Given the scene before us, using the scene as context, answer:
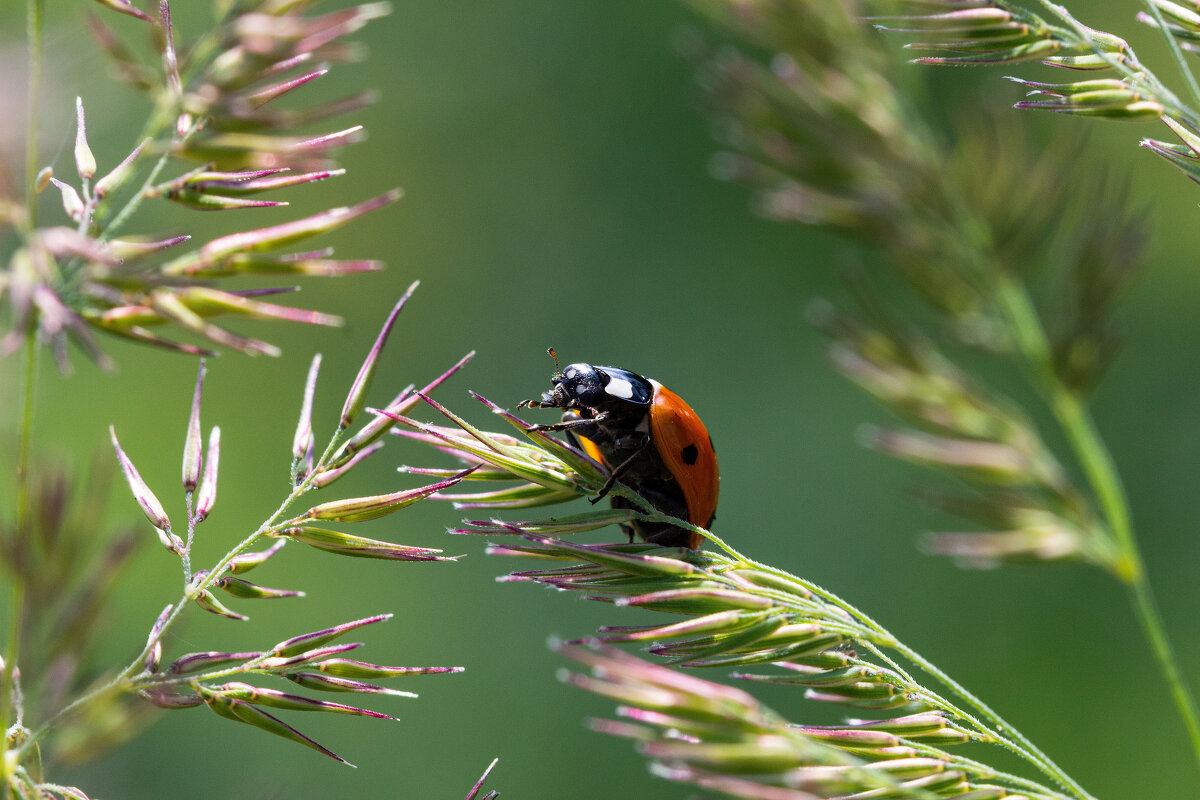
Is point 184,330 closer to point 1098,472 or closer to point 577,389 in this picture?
point 577,389

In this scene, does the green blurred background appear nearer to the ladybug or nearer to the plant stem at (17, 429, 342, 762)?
the ladybug

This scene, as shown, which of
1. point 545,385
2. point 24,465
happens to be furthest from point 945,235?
point 545,385

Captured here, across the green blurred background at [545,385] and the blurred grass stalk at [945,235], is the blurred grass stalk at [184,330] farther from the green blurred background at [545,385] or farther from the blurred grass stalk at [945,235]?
the green blurred background at [545,385]

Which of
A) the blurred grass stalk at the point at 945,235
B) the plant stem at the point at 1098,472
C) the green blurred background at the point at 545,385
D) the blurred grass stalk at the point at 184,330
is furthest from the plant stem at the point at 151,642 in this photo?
the green blurred background at the point at 545,385

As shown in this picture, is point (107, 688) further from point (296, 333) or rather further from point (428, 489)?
point (296, 333)

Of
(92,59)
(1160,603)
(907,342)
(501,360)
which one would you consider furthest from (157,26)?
(1160,603)

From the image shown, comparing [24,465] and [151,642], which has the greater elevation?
[24,465]
